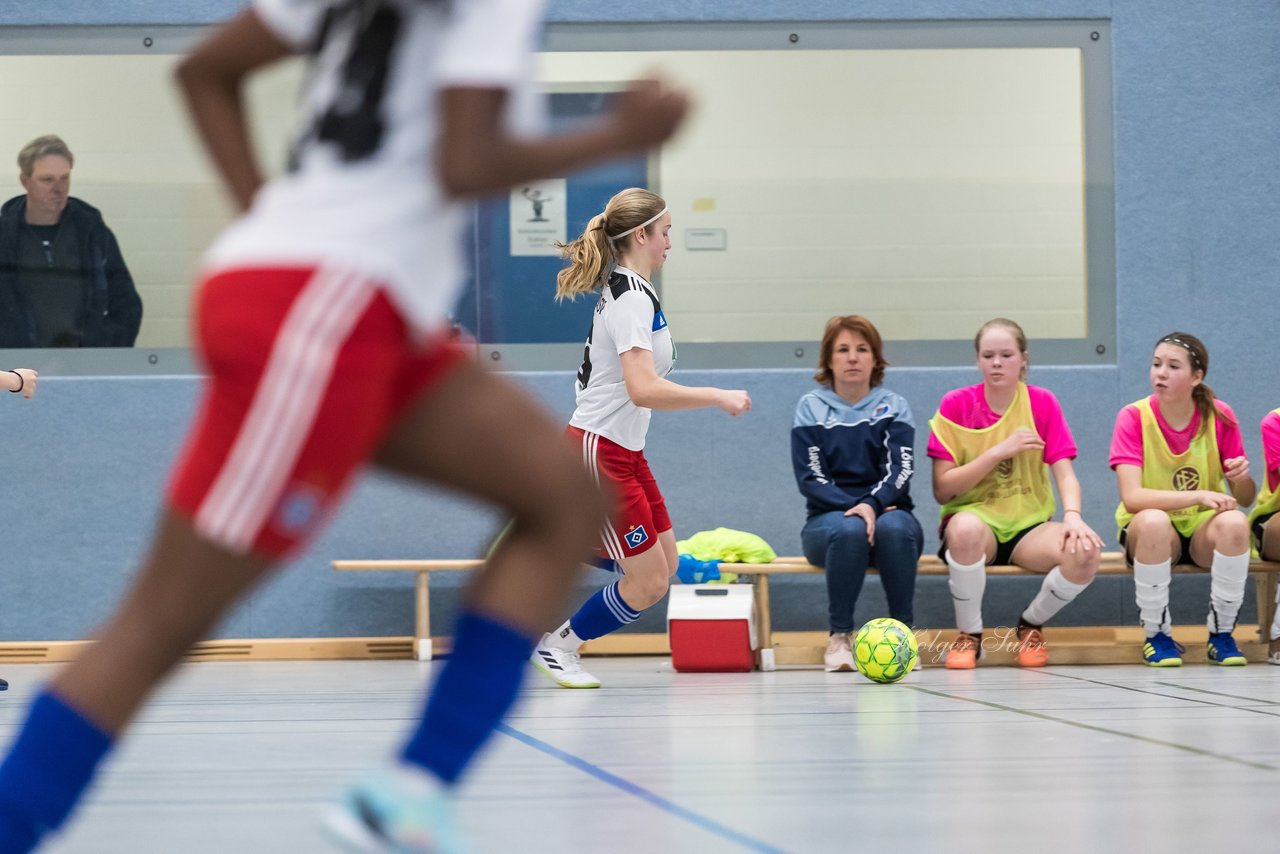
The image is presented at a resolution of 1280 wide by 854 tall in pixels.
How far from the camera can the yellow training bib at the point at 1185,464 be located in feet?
21.3

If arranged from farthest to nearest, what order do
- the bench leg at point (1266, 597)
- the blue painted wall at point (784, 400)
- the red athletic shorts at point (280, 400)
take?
the blue painted wall at point (784, 400), the bench leg at point (1266, 597), the red athletic shorts at point (280, 400)

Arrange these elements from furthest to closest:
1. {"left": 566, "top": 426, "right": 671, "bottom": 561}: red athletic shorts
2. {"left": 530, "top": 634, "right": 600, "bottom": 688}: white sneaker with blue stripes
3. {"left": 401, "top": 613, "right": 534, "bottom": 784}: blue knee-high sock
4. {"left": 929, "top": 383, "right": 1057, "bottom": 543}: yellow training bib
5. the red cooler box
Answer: {"left": 929, "top": 383, "right": 1057, "bottom": 543}: yellow training bib < the red cooler box < {"left": 530, "top": 634, "right": 600, "bottom": 688}: white sneaker with blue stripes < {"left": 566, "top": 426, "right": 671, "bottom": 561}: red athletic shorts < {"left": 401, "top": 613, "right": 534, "bottom": 784}: blue knee-high sock

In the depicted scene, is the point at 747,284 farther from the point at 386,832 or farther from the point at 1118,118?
the point at 386,832

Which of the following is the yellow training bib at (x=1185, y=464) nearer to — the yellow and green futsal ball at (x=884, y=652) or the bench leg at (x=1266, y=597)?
the bench leg at (x=1266, y=597)

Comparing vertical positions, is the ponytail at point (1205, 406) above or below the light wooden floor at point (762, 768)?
above

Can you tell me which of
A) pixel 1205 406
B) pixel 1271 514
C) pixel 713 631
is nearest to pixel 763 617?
pixel 713 631

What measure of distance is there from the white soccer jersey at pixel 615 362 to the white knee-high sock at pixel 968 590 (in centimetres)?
161

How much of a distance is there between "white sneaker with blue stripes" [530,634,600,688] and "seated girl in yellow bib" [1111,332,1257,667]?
2.27 metres

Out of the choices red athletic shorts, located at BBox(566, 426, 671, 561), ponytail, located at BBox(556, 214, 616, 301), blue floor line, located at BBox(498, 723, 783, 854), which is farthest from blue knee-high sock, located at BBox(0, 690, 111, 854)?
ponytail, located at BBox(556, 214, 616, 301)

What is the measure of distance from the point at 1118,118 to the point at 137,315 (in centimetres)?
489

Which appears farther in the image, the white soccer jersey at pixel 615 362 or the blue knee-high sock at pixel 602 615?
the blue knee-high sock at pixel 602 615

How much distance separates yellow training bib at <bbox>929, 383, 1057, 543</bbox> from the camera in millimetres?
6562

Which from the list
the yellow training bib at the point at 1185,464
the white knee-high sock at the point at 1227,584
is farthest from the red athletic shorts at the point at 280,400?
the yellow training bib at the point at 1185,464

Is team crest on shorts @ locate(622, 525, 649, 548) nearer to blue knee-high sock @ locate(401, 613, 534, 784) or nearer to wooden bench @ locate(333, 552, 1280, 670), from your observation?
wooden bench @ locate(333, 552, 1280, 670)
